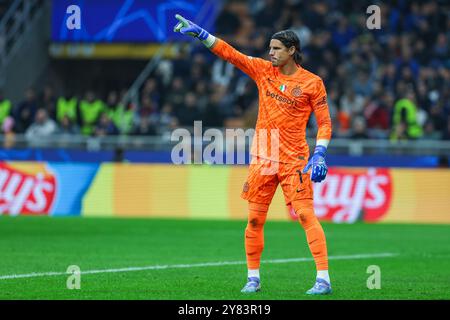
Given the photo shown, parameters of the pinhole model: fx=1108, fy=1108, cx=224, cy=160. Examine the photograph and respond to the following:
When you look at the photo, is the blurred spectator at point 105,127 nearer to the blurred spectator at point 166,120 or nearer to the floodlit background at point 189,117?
the floodlit background at point 189,117

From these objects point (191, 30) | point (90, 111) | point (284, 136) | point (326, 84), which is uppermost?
point (326, 84)

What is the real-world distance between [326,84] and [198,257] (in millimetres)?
12353

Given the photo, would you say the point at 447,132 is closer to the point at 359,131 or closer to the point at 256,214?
the point at 359,131

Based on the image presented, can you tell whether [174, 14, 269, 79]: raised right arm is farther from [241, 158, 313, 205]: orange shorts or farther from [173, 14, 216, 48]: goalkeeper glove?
[241, 158, 313, 205]: orange shorts

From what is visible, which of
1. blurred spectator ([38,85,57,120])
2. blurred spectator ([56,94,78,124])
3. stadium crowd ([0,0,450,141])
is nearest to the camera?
stadium crowd ([0,0,450,141])

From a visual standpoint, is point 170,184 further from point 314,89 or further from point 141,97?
point 314,89

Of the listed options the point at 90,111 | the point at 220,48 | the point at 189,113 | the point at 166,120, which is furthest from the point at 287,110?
the point at 90,111

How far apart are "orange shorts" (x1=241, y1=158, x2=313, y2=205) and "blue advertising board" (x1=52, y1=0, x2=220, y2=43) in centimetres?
1832

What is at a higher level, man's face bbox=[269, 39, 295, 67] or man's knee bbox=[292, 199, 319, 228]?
man's face bbox=[269, 39, 295, 67]

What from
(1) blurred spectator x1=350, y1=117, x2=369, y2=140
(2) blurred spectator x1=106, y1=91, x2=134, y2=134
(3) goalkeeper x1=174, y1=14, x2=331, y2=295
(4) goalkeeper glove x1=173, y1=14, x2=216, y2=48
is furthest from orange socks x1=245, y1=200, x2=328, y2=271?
(2) blurred spectator x1=106, y1=91, x2=134, y2=134

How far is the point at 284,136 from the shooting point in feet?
34.6

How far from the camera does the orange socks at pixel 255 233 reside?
10.5 meters

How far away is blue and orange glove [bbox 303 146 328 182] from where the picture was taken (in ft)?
33.7
